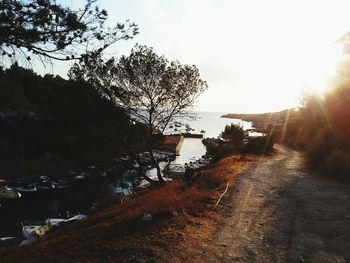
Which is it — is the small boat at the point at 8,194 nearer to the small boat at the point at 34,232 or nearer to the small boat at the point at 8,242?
the small boat at the point at 34,232

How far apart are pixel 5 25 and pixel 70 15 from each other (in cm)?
143

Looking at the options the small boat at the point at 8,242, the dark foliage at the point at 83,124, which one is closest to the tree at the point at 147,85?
the dark foliage at the point at 83,124

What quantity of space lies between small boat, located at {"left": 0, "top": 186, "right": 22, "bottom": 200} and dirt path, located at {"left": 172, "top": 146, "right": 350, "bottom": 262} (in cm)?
2534

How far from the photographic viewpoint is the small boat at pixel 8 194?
3464 centimetres

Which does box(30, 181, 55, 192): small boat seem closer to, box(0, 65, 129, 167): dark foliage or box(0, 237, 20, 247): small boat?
box(0, 65, 129, 167): dark foliage

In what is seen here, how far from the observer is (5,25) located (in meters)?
7.93

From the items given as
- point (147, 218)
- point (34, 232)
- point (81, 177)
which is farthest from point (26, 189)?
point (147, 218)

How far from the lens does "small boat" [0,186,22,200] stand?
114 ft

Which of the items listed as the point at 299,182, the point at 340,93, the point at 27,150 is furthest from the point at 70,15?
the point at 27,150

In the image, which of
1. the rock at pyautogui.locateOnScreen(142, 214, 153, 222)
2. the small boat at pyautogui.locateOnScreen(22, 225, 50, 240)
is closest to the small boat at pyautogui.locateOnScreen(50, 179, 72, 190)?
the small boat at pyautogui.locateOnScreen(22, 225, 50, 240)

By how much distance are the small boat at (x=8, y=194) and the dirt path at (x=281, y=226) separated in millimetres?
25344

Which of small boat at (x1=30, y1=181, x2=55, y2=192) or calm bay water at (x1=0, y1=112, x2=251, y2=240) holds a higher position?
small boat at (x1=30, y1=181, x2=55, y2=192)

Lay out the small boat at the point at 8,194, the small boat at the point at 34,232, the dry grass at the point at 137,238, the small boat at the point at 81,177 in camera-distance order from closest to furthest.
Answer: the dry grass at the point at 137,238 < the small boat at the point at 34,232 < the small boat at the point at 8,194 < the small boat at the point at 81,177

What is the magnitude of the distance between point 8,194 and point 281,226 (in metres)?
30.9
